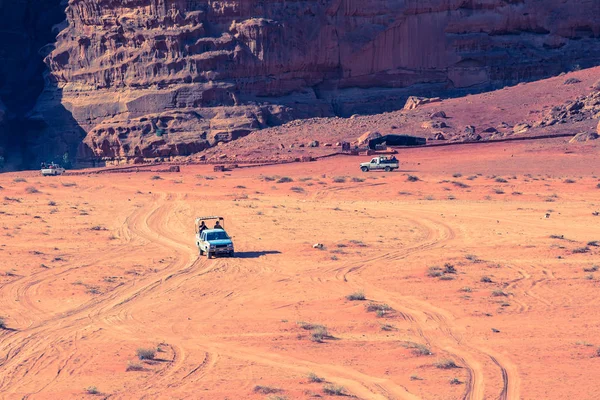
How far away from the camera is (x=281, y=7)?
216 ft

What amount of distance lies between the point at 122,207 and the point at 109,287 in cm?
1804

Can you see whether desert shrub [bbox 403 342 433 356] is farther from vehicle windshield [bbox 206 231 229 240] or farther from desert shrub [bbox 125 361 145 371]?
vehicle windshield [bbox 206 231 229 240]

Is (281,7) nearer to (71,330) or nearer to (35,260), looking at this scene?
(35,260)

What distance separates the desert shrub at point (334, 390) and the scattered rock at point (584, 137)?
132ft

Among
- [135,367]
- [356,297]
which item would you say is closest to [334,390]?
[135,367]

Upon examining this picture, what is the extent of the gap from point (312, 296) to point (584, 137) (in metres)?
34.4

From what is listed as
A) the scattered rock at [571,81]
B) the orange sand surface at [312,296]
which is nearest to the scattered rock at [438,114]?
the scattered rock at [571,81]

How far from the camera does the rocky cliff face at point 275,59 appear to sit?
64.6 meters

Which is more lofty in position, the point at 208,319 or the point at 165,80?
the point at 165,80

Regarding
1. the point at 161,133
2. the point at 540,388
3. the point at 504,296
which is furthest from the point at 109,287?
the point at 161,133

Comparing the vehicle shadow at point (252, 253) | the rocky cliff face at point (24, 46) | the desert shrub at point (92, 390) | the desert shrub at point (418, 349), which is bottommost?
the vehicle shadow at point (252, 253)

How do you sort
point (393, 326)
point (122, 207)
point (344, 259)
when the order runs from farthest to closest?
1. point (122, 207)
2. point (344, 259)
3. point (393, 326)

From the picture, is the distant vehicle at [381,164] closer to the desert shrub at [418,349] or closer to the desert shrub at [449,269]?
the desert shrub at [449,269]

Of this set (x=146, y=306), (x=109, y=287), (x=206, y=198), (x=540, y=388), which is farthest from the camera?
(x=206, y=198)
